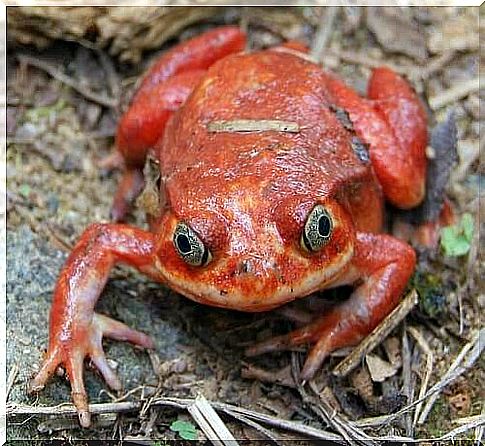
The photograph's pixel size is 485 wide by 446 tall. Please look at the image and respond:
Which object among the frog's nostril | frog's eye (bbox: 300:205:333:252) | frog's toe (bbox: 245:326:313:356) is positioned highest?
frog's eye (bbox: 300:205:333:252)

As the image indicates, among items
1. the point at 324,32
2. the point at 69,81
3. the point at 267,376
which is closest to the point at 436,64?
the point at 324,32

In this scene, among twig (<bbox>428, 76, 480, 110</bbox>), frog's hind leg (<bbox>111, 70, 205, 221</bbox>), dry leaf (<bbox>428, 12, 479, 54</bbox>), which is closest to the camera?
frog's hind leg (<bbox>111, 70, 205, 221</bbox>)

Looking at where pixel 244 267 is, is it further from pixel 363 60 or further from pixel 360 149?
pixel 363 60

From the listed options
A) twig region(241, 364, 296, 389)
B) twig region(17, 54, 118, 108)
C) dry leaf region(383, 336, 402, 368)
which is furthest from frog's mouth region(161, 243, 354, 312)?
twig region(17, 54, 118, 108)

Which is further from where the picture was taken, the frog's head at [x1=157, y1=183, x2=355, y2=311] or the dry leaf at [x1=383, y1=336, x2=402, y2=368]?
the dry leaf at [x1=383, y1=336, x2=402, y2=368]

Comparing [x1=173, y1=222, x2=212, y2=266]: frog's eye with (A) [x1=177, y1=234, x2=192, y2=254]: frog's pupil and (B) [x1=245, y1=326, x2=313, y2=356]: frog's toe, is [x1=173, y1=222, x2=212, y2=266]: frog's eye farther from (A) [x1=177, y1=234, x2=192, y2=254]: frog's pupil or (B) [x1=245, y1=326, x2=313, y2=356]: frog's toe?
(B) [x1=245, y1=326, x2=313, y2=356]: frog's toe

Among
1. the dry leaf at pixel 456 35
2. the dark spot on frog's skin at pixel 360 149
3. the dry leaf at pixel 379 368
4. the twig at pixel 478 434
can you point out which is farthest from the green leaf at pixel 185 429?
the dry leaf at pixel 456 35

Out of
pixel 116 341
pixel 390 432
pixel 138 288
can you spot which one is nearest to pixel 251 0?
pixel 138 288
